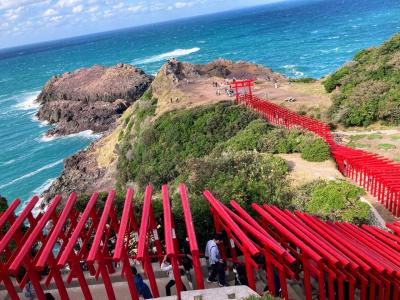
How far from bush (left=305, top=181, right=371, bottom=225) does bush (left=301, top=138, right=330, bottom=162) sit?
13.8 feet

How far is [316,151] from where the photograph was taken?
20.4m

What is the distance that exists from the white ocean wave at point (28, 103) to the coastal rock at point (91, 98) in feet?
5.20

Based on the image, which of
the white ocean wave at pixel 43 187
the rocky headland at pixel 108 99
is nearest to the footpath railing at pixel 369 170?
the rocky headland at pixel 108 99

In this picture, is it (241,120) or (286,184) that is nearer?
(286,184)

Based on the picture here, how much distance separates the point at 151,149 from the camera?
3306cm

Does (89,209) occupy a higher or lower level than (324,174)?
higher

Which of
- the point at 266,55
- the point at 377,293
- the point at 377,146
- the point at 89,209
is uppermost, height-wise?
the point at 89,209

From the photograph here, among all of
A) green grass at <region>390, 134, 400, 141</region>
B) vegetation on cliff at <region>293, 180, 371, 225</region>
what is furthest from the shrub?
vegetation on cliff at <region>293, 180, 371, 225</region>

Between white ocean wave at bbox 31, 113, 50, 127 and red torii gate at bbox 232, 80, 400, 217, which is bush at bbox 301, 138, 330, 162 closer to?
red torii gate at bbox 232, 80, 400, 217

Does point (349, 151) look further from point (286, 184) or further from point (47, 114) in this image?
point (47, 114)

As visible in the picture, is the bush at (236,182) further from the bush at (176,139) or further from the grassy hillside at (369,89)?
the grassy hillside at (369,89)

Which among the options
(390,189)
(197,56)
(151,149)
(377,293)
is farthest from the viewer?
(197,56)

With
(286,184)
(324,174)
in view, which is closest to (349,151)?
(324,174)

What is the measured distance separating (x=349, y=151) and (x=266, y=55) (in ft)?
281
